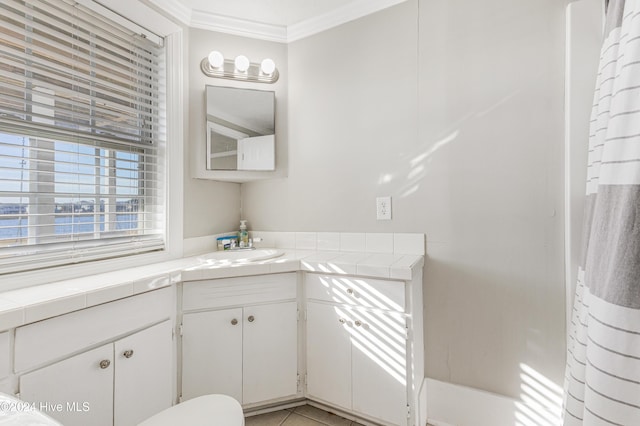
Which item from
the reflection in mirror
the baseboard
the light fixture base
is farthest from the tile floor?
the light fixture base

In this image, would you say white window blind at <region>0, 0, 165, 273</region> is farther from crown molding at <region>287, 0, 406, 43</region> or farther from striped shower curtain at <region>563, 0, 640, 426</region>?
striped shower curtain at <region>563, 0, 640, 426</region>

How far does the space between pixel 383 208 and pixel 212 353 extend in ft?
4.19

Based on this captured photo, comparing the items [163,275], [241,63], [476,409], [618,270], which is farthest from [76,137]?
[476,409]

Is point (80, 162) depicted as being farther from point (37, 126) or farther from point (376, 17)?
point (376, 17)

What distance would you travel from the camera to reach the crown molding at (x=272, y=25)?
1915 mm

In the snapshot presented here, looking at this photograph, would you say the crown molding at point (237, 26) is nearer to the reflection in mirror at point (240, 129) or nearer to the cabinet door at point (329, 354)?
the reflection in mirror at point (240, 129)

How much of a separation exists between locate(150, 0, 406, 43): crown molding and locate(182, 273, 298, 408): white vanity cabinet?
5.48 ft

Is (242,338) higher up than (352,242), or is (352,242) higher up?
(352,242)

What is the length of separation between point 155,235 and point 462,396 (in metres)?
2.01

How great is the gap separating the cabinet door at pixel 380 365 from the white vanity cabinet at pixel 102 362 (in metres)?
0.95

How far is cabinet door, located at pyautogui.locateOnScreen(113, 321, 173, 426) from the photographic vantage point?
4.17 ft

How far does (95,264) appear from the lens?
5.02ft

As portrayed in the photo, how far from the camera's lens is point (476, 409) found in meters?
1.64

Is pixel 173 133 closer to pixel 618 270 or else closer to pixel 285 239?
pixel 285 239
